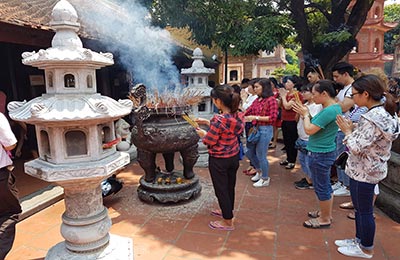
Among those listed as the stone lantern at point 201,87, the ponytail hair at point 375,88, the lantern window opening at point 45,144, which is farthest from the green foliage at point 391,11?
the lantern window opening at point 45,144

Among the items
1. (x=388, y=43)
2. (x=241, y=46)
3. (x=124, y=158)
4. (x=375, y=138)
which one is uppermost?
(x=388, y=43)

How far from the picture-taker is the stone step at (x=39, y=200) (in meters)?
4.06

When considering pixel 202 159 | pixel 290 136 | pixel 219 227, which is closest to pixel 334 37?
pixel 290 136

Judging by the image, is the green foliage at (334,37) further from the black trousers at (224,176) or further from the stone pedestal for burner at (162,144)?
the black trousers at (224,176)

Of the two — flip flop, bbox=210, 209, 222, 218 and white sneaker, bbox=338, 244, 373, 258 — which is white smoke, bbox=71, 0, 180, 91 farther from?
white sneaker, bbox=338, 244, 373, 258

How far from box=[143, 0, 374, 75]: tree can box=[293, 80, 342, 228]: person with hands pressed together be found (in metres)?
3.22

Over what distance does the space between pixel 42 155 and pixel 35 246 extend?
53.6 inches

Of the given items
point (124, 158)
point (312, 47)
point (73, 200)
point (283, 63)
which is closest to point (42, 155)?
point (73, 200)

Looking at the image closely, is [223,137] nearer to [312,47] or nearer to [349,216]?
[349,216]

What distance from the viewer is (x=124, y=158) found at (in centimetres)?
286

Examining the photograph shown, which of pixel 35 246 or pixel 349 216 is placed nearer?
pixel 35 246

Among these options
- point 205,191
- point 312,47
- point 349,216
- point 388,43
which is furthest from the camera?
point 388,43

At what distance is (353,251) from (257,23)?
510 cm

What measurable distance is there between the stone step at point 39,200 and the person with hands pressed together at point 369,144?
4.06m
